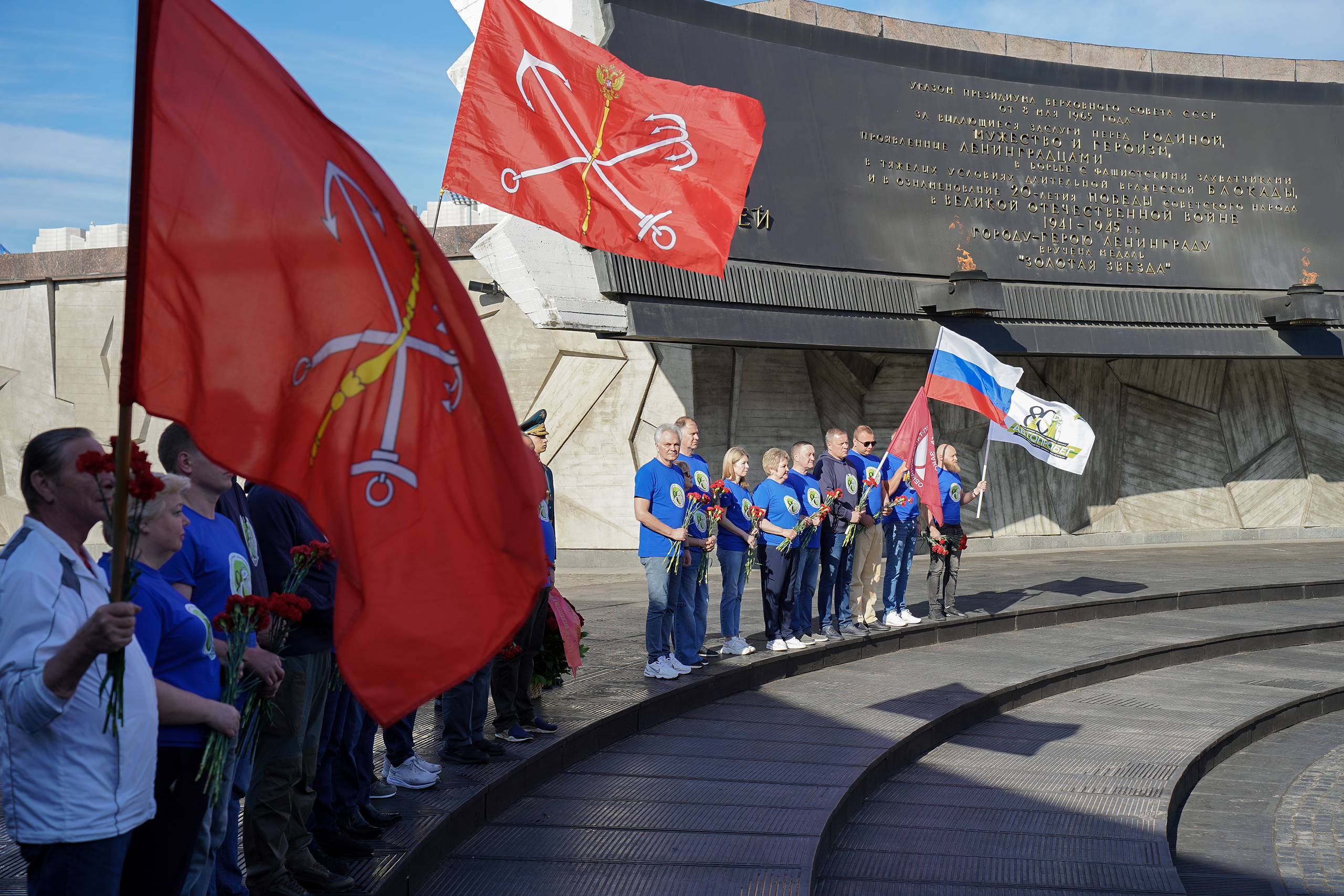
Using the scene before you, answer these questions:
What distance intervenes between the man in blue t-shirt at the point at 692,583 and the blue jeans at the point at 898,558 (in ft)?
9.15

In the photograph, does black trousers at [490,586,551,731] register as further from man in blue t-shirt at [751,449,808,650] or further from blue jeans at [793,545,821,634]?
blue jeans at [793,545,821,634]

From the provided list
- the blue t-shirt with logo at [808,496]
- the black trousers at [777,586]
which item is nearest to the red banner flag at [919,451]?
the blue t-shirt with logo at [808,496]

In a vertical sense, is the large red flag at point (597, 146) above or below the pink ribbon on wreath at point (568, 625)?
above

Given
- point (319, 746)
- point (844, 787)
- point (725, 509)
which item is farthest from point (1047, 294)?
point (319, 746)

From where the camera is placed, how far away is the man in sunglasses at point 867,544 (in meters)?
9.78

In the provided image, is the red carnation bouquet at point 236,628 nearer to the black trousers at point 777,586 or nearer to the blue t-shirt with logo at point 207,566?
the blue t-shirt with logo at point 207,566

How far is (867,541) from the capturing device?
33.1ft

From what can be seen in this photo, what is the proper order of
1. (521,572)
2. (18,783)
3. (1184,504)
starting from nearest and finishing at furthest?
(18,783) < (521,572) < (1184,504)

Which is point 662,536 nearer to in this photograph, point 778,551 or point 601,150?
point 778,551

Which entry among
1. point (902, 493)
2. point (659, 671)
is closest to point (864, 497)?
point (902, 493)

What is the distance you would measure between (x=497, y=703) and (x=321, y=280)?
12.2 feet

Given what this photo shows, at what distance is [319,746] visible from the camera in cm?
433

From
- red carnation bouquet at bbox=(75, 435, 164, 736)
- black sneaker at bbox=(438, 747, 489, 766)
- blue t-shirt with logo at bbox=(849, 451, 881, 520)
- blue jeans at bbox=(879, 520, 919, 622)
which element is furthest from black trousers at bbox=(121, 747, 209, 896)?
blue jeans at bbox=(879, 520, 919, 622)

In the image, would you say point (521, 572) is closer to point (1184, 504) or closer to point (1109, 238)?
point (1109, 238)
